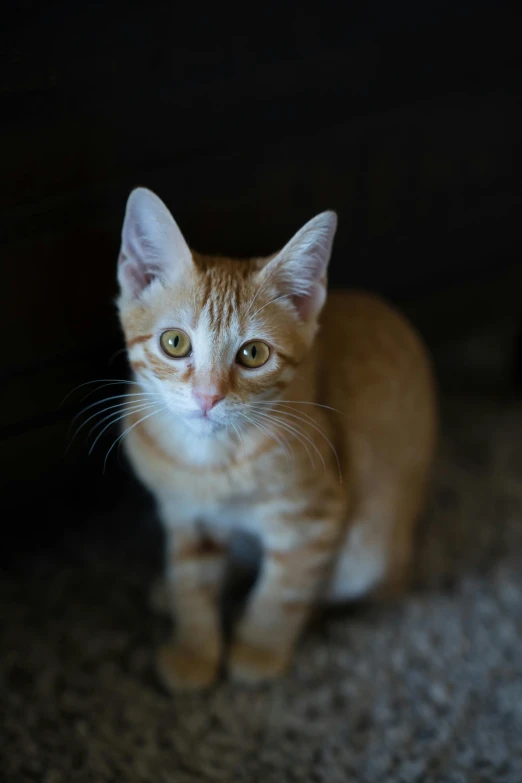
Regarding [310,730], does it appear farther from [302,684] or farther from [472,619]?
[472,619]

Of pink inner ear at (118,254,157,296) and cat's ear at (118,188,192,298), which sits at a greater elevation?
cat's ear at (118,188,192,298)

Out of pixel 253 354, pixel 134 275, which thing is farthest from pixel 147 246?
pixel 253 354

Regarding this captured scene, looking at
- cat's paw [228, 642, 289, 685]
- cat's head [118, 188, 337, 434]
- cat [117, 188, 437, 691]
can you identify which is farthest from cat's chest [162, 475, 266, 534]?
cat's paw [228, 642, 289, 685]

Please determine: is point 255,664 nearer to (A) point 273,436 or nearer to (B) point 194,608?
(B) point 194,608

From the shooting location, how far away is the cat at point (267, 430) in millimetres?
1000

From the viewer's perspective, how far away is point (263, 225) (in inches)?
53.8

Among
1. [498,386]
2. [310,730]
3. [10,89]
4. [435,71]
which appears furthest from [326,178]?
[310,730]

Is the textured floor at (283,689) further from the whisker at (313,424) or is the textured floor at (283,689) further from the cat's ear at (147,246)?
the cat's ear at (147,246)

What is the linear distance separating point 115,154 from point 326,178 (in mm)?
413

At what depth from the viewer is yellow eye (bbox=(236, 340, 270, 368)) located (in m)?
1.01

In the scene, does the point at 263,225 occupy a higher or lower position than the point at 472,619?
higher

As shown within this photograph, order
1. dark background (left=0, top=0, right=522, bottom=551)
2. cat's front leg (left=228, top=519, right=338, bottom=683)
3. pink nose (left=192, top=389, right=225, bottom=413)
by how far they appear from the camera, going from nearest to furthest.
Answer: pink nose (left=192, top=389, right=225, bottom=413), dark background (left=0, top=0, right=522, bottom=551), cat's front leg (left=228, top=519, right=338, bottom=683)

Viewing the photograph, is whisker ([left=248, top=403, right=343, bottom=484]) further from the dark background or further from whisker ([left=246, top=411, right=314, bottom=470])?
the dark background

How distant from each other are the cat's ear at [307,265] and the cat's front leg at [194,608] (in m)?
0.43
